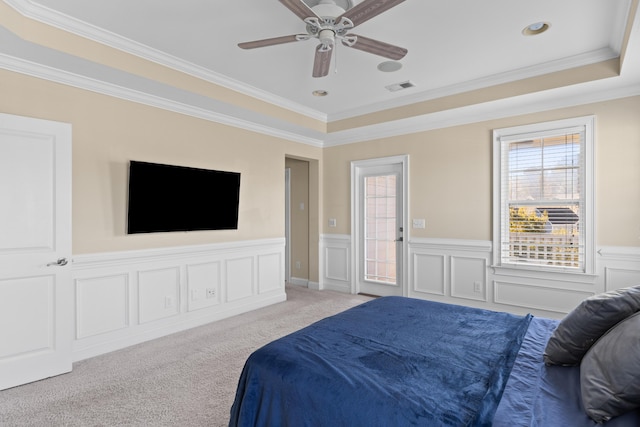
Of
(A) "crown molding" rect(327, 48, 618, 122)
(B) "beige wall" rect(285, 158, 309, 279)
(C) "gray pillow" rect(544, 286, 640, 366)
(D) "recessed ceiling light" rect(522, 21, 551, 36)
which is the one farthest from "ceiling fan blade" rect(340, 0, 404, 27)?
(B) "beige wall" rect(285, 158, 309, 279)

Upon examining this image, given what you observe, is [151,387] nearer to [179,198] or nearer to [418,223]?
[179,198]

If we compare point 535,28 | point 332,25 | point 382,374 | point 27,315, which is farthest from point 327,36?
point 27,315

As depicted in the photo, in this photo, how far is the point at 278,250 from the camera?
5105 mm

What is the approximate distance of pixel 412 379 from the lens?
56.4 inches

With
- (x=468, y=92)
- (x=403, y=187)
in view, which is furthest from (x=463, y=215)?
(x=468, y=92)

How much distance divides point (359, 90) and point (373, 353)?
10.9ft

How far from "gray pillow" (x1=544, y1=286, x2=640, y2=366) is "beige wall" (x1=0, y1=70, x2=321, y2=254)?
3.57 metres

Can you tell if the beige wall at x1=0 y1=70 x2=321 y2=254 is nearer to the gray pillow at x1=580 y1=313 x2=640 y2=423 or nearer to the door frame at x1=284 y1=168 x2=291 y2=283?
the door frame at x1=284 y1=168 x2=291 y2=283

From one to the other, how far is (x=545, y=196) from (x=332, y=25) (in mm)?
3126

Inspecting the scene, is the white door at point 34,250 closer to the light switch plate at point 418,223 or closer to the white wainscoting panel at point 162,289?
the white wainscoting panel at point 162,289

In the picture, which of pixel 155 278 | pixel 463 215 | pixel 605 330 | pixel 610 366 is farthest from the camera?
pixel 463 215

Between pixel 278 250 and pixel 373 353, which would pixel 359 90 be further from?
pixel 373 353

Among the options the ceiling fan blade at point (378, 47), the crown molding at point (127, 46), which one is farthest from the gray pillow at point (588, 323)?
the crown molding at point (127, 46)

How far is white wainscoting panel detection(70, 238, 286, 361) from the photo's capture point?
10.4 ft
